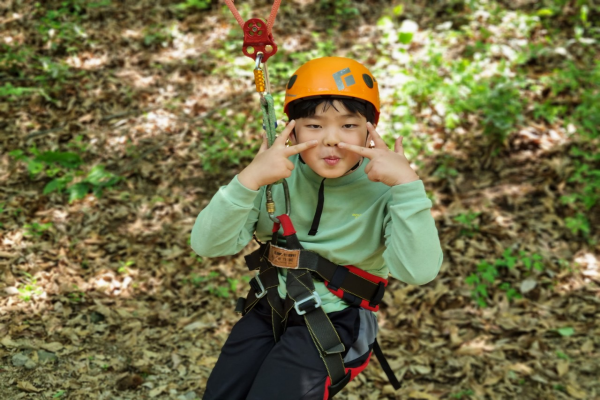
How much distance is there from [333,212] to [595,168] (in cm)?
462

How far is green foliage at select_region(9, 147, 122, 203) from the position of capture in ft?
18.4

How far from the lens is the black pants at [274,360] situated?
239cm

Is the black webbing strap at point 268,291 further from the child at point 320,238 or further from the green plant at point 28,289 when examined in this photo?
the green plant at point 28,289

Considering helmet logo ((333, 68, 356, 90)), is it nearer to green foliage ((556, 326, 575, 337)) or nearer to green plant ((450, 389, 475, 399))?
green plant ((450, 389, 475, 399))

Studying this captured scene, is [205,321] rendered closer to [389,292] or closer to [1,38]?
[389,292]

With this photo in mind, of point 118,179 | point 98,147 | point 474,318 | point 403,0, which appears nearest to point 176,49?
point 98,147

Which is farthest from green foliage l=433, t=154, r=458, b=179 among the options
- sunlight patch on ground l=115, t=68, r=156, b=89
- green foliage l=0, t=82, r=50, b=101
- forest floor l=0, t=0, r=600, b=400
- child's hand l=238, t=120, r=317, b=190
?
green foliage l=0, t=82, r=50, b=101

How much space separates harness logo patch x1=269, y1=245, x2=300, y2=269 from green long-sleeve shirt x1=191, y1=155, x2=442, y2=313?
0.10 m

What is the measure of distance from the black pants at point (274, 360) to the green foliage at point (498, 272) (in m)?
2.66

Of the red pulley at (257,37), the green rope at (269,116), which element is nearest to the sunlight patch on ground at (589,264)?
the green rope at (269,116)

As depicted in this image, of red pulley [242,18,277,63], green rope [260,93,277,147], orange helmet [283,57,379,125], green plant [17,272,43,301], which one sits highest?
red pulley [242,18,277,63]

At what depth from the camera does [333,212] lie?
105 inches

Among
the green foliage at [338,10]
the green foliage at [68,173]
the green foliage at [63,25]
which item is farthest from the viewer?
the green foliage at [338,10]

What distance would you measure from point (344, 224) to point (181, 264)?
9.72ft
